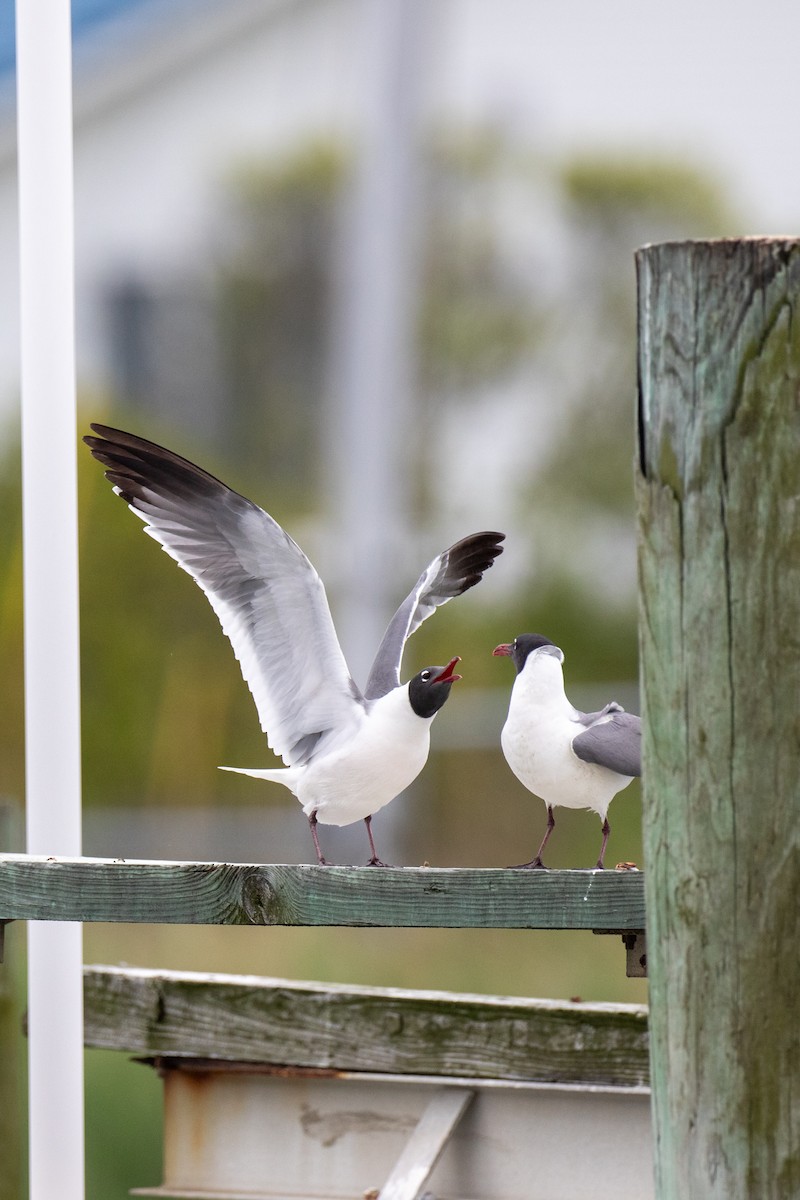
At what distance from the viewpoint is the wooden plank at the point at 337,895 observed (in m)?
2.03

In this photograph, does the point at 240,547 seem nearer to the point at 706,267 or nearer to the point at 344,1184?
the point at 706,267

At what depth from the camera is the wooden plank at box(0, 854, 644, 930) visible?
2.03 metres

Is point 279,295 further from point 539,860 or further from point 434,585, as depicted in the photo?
point 539,860

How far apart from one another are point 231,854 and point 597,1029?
4573 mm

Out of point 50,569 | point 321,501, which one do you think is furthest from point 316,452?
point 50,569

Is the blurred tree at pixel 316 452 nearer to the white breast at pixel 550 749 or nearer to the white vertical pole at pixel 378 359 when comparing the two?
the white vertical pole at pixel 378 359

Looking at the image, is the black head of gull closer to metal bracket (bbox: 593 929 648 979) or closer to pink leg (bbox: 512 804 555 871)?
pink leg (bbox: 512 804 555 871)

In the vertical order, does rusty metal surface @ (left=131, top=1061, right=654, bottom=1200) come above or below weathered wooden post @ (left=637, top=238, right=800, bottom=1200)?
below

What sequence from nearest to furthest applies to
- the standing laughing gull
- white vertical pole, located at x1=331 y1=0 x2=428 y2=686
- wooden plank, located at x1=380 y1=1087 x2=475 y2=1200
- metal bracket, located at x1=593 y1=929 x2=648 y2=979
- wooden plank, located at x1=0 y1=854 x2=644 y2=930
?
wooden plank, located at x1=0 y1=854 x2=644 y2=930 < metal bracket, located at x1=593 y1=929 x2=648 y2=979 < the standing laughing gull < wooden plank, located at x1=380 y1=1087 x2=475 y2=1200 < white vertical pole, located at x1=331 y1=0 x2=428 y2=686

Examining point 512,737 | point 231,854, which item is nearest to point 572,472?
point 231,854

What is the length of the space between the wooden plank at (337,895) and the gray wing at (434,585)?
0.58m

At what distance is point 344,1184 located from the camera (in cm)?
321

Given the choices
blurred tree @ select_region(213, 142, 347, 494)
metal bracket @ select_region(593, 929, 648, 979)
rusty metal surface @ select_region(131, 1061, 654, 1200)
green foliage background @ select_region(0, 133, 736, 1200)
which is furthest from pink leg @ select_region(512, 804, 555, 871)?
blurred tree @ select_region(213, 142, 347, 494)

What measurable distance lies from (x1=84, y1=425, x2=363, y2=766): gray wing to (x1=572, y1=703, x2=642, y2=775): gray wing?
41 cm
